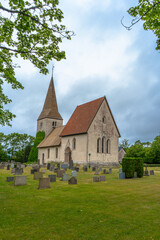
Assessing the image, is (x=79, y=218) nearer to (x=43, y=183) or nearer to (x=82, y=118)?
(x=43, y=183)

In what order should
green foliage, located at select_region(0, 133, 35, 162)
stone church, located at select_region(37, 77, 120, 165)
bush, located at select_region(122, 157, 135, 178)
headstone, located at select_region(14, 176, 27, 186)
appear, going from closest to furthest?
1. headstone, located at select_region(14, 176, 27, 186)
2. bush, located at select_region(122, 157, 135, 178)
3. stone church, located at select_region(37, 77, 120, 165)
4. green foliage, located at select_region(0, 133, 35, 162)

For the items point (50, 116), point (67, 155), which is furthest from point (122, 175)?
point (50, 116)

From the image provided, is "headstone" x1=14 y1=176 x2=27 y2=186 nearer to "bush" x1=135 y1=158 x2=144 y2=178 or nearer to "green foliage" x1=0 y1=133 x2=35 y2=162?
"bush" x1=135 y1=158 x2=144 y2=178

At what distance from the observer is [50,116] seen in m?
45.2

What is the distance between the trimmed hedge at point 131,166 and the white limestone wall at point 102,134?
40.8ft

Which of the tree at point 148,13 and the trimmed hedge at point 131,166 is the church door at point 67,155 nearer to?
the trimmed hedge at point 131,166

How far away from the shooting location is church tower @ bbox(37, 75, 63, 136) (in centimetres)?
4483

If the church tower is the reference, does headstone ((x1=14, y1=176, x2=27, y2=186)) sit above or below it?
below

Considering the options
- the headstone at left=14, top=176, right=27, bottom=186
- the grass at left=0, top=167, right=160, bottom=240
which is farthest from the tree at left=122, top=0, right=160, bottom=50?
the headstone at left=14, top=176, right=27, bottom=186

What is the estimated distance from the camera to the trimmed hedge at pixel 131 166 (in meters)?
16.2

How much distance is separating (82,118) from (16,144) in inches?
1499

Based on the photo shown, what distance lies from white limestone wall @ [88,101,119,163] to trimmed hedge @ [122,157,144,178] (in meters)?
12.4

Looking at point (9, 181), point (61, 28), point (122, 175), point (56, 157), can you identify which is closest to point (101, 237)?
point (61, 28)

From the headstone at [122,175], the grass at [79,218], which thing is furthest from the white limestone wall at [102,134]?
the grass at [79,218]
